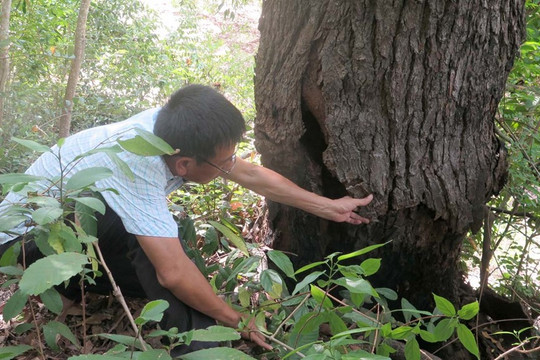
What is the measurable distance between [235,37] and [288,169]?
6.60 metres

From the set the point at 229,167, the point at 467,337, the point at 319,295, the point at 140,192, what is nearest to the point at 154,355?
the point at 319,295

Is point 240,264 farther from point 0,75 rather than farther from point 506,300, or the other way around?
point 0,75

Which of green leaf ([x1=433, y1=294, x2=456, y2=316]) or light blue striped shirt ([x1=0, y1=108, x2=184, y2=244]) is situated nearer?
green leaf ([x1=433, y1=294, x2=456, y2=316])

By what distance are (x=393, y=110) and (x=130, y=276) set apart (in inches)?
52.8

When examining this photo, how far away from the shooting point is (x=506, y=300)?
287 centimetres

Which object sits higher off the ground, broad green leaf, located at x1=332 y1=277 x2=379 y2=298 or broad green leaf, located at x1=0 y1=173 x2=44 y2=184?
broad green leaf, located at x1=0 y1=173 x2=44 y2=184

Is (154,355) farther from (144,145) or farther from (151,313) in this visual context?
(144,145)

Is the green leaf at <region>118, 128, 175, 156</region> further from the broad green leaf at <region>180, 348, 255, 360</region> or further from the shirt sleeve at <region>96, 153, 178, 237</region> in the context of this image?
the shirt sleeve at <region>96, 153, 178, 237</region>

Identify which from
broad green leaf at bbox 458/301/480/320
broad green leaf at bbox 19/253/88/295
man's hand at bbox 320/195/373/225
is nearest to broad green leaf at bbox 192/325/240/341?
broad green leaf at bbox 19/253/88/295

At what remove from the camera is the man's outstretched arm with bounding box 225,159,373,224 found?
7.90 ft

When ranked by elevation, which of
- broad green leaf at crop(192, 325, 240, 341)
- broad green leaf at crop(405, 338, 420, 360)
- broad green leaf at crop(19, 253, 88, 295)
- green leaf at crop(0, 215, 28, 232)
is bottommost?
broad green leaf at crop(405, 338, 420, 360)

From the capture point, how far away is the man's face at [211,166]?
2.16m

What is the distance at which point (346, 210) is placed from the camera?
7.87 feet

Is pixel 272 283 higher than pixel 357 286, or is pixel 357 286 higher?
pixel 357 286
